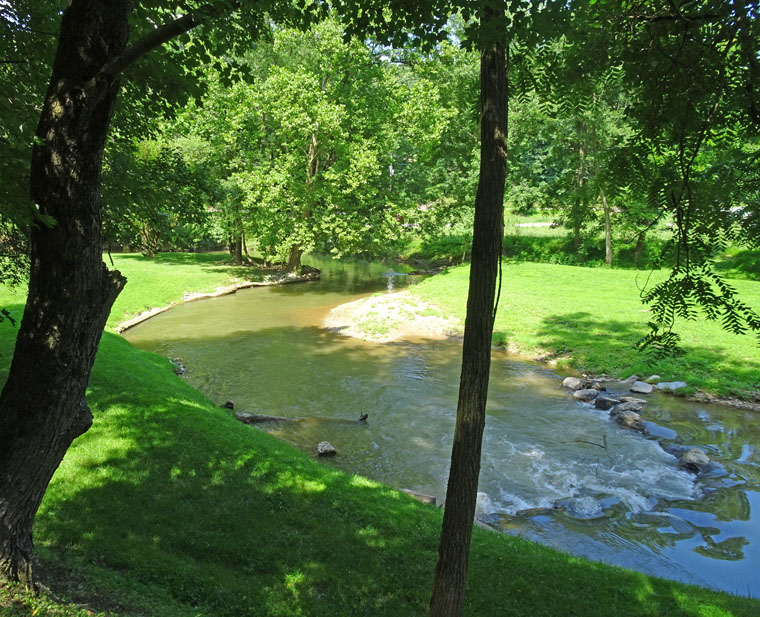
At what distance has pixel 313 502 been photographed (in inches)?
272

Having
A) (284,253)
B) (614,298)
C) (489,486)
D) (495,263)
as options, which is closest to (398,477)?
(489,486)

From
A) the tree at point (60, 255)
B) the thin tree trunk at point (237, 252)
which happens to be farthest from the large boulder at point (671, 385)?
the thin tree trunk at point (237, 252)

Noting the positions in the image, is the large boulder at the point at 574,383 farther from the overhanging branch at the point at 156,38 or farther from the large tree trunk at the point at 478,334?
the overhanging branch at the point at 156,38

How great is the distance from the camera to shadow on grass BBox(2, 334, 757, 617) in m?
5.11

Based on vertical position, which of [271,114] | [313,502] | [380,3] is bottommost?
[313,502]

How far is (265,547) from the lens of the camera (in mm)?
5836

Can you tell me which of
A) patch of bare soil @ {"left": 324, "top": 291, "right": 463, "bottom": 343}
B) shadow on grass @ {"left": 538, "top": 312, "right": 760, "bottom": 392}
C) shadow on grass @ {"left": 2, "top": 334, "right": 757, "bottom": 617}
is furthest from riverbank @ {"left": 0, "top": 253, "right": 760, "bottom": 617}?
patch of bare soil @ {"left": 324, "top": 291, "right": 463, "bottom": 343}

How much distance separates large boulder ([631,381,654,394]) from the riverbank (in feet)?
29.1

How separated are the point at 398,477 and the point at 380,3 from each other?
756 cm

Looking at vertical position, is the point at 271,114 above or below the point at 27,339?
above

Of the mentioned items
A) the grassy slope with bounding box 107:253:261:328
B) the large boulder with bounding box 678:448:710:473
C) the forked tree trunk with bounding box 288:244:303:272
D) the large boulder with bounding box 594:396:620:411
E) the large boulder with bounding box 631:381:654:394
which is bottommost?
the large boulder with bounding box 678:448:710:473

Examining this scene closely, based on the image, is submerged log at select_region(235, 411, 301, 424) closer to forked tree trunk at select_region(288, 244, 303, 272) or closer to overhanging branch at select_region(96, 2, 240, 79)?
overhanging branch at select_region(96, 2, 240, 79)

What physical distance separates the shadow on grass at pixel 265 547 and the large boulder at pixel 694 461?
4.67m

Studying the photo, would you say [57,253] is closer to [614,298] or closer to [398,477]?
[398,477]
